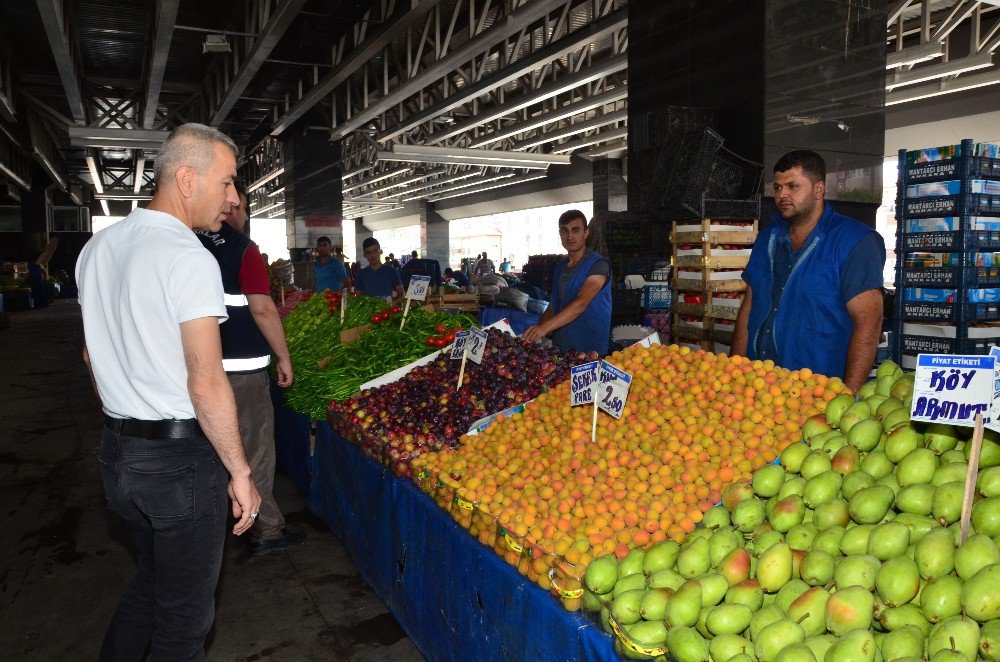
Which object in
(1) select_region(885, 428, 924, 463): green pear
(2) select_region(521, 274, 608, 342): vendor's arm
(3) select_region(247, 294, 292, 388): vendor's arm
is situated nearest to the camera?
(1) select_region(885, 428, 924, 463): green pear

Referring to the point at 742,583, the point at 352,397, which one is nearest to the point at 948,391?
the point at 742,583

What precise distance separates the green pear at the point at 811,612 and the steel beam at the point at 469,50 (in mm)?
6858

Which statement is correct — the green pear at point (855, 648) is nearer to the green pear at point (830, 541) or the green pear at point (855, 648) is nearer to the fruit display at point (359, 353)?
the green pear at point (830, 541)

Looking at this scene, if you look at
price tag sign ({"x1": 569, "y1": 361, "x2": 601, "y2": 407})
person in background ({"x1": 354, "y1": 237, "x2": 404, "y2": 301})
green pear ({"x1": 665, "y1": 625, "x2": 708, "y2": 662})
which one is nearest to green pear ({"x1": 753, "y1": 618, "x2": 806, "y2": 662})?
green pear ({"x1": 665, "y1": 625, "x2": 708, "y2": 662})

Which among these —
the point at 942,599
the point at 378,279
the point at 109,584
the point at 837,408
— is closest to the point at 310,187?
the point at 378,279

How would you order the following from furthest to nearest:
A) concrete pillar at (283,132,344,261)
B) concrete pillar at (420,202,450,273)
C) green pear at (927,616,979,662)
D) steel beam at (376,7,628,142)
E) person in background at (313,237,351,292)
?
concrete pillar at (420,202,450,273) < concrete pillar at (283,132,344,261) < person in background at (313,237,351,292) < steel beam at (376,7,628,142) < green pear at (927,616,979,662)

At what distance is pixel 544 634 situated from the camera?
5.83 feet

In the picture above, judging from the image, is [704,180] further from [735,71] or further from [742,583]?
[742,583]

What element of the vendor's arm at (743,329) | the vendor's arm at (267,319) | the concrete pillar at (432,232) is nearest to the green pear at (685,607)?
the vendor's arm at (743,329)

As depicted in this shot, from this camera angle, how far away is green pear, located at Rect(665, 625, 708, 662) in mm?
1330

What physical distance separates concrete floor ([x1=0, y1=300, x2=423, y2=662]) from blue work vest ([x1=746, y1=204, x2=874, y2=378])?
2097 mm

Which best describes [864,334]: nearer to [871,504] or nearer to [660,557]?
[871,504]

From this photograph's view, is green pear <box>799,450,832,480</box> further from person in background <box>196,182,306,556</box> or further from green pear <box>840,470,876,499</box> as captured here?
person in background <box>196,182,306,556</box>

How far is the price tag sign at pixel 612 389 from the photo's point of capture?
226 cm
